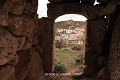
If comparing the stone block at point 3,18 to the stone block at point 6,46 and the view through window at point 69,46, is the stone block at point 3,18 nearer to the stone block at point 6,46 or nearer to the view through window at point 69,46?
the stone block at point 6,46

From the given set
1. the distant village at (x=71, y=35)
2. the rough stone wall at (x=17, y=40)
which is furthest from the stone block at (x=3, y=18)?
the distant village at (x=71, y=35)

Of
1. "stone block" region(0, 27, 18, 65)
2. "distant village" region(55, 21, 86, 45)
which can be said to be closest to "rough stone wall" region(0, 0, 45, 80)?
"stone block" region(0, 27, 18, 65)

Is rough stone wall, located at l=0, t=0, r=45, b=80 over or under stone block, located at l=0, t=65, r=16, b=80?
over

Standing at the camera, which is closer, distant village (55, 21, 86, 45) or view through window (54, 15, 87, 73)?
view through window (54, 15, 87, 73)

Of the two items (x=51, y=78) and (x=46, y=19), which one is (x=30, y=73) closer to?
(x=51, y=78)

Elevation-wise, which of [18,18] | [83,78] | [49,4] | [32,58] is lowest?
[83,78]

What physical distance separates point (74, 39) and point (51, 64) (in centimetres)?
1235

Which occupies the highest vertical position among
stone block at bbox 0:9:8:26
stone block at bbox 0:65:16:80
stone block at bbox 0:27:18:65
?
stone block at bbox 0:9:8:26

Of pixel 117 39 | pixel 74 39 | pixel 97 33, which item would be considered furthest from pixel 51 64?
pixel 74 39

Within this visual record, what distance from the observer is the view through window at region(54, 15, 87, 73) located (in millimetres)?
12885

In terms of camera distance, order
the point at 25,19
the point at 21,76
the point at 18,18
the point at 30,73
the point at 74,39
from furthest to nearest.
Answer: the point at 74,39
the point at 30,73
the point at 21,76
the point at 25,19
the point at 18,18

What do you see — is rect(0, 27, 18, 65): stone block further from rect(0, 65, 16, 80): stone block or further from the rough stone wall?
rect(0, 65, 16, 80): stone block

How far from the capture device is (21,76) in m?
6.65

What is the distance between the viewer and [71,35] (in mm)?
21859
